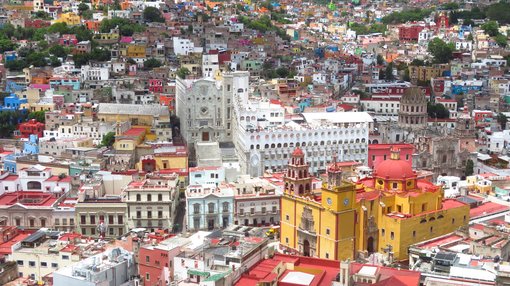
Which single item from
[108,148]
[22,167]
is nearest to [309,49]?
[108,148]

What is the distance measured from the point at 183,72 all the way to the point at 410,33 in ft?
192

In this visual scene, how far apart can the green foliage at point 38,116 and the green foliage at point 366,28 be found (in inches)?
3257

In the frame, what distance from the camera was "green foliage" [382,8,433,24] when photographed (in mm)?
148375

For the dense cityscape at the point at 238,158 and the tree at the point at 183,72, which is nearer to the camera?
the dense cityscape at the point at 238,158

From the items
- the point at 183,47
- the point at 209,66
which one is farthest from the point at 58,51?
the point at 209,66

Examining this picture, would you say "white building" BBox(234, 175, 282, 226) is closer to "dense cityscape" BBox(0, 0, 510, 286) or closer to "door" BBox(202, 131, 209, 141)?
"dense cityscape" BBox(0, 0, 510, 286)

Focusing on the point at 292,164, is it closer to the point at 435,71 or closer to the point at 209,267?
the point at 209,267

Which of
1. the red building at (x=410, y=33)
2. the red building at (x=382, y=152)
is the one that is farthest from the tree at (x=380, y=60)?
the red building at (x=382, y=152)

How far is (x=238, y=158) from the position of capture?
58.6 meters

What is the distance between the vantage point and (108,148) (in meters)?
60.1

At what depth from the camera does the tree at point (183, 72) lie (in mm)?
81500

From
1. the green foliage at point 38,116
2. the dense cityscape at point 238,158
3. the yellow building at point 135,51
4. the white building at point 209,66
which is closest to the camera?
the dense cityscape at point 238,158

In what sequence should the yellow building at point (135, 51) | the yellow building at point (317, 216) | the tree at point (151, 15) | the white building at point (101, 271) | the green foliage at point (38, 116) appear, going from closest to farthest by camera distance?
the white building at point (101, 271)
the yellow building at point (317, 216)
the green foliage at point (38, 116)
the yellow building at point (135, 51)
the tree at point (151, 15)

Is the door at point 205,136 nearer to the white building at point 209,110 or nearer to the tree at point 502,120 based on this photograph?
the white building at point 209,110
